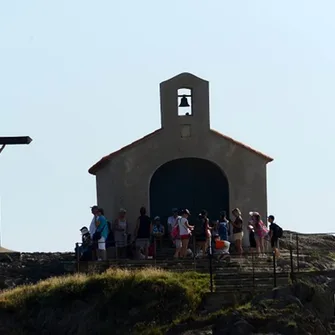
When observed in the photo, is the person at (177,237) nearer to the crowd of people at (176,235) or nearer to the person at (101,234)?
the crowd of people at (176,235)

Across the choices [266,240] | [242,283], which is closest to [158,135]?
[266,240]

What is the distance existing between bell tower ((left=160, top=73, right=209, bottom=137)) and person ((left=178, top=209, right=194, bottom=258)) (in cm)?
387

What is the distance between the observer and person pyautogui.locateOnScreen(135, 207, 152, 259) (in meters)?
43.9

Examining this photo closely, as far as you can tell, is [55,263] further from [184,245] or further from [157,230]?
[184,245]

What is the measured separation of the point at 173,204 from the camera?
153 feet

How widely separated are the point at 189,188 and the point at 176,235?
410cm

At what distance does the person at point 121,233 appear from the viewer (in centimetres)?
4456

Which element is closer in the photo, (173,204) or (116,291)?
(116,291)

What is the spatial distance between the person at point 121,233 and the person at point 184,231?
2.17 meters

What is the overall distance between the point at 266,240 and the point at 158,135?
4604mm

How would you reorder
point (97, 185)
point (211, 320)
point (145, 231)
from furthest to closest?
point (97, 185) < point (145, 231) < point (211, 320)

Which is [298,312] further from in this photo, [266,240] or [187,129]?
[187,129]

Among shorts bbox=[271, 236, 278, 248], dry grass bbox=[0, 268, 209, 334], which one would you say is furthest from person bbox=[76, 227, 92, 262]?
shorts bbox=[271, 236, 278, 248]

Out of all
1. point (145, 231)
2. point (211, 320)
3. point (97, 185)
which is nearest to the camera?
point (211, 320)
